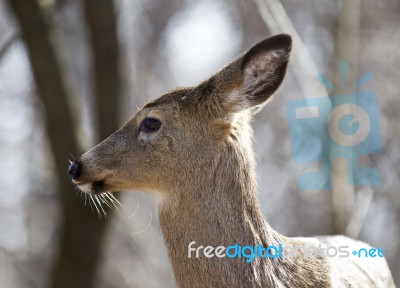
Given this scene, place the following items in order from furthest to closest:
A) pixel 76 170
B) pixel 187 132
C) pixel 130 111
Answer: pixel 130 111, pixel 76 170, pixel 187 132

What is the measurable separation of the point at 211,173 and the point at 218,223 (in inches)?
11.6

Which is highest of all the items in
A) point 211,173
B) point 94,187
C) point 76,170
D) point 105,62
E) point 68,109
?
point 105,62

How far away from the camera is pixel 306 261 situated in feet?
15.9

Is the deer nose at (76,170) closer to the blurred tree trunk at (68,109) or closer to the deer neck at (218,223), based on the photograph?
the deer neck at (218,223)

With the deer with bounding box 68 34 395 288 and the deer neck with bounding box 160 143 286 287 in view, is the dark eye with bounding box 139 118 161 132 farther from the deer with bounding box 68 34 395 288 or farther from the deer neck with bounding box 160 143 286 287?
the deer neck with bounding box 160 143 286 287

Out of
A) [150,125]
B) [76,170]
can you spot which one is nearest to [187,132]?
[150,125]

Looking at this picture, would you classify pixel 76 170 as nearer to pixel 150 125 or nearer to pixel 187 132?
pixel 150 125

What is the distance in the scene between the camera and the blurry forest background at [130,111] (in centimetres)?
842

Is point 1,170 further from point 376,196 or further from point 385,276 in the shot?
point 385,276

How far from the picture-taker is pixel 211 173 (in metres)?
4.81

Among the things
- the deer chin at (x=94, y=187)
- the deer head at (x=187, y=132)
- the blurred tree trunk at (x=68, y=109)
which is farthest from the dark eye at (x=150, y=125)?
the blurred tree trunk at (x=68, y=109)

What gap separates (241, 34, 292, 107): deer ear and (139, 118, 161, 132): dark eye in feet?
1.89

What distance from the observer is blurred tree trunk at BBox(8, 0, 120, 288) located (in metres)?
8.39

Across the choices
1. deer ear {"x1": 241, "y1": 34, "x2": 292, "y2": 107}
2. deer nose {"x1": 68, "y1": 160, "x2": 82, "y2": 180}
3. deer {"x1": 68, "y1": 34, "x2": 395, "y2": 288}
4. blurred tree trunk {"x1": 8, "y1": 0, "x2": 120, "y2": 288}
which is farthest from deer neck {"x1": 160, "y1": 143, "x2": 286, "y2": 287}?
blurred tree trunk {"x1": 8, "y1": 0, "x2": 120, "y2": 288}
